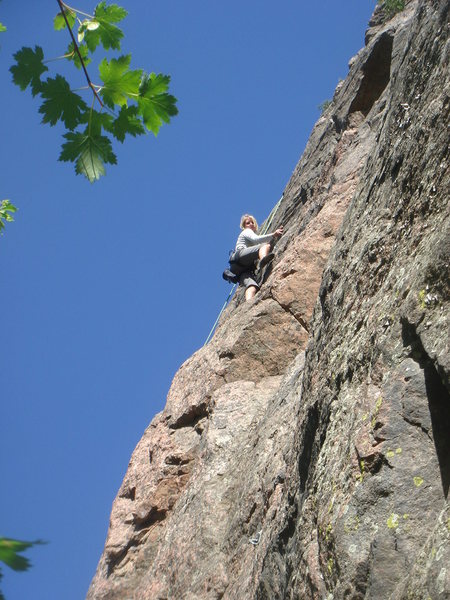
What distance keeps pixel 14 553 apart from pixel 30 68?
220cm

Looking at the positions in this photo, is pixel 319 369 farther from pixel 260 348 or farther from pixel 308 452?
pixel 260 348

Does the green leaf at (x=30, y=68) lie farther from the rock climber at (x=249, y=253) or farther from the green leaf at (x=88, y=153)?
the rock climber at (x=249, y=253)

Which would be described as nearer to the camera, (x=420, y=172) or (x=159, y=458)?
(x=420, y=172)

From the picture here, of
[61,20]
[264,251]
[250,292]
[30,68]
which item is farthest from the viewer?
[264,251]

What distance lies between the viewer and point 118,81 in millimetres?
3758

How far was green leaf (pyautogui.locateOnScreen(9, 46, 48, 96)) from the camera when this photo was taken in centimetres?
369

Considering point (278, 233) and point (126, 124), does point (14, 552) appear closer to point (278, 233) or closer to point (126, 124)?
point (126, 124)

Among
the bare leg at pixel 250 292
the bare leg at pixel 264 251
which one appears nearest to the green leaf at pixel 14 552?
the bare leg at pixel 250 292

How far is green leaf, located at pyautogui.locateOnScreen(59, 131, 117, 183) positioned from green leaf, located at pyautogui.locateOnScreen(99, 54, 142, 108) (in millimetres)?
176

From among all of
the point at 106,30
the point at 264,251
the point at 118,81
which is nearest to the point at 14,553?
the point at 118,81

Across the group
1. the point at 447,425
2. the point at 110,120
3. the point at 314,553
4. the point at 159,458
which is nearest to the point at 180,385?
the point at 159,458

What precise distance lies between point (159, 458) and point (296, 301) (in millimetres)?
2904

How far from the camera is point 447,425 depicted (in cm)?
491

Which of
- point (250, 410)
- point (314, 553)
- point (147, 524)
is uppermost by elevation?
point (250, 410)
